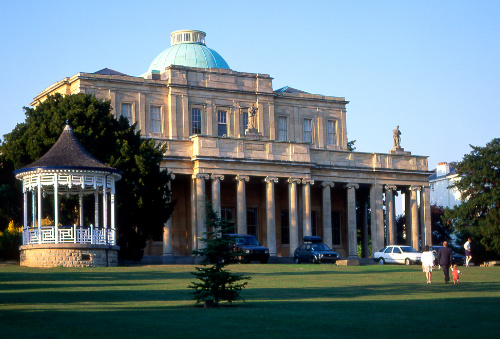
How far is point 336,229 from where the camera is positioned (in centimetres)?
6694

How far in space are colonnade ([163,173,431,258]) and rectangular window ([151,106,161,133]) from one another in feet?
18.5

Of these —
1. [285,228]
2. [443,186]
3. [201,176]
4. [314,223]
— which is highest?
[443,186]

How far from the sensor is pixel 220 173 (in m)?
56.3

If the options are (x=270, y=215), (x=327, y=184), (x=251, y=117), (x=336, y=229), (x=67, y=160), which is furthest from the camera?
(x=336, y=229)

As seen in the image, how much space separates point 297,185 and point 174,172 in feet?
32.6

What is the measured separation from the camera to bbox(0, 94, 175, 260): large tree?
43.9 m

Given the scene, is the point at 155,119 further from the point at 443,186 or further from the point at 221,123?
the point at 443,186

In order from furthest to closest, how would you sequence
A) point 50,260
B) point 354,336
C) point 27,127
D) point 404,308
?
point 27,127, point 50,260, point 404,308, point 354,336

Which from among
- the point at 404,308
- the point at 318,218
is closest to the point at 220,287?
the point at 404,308

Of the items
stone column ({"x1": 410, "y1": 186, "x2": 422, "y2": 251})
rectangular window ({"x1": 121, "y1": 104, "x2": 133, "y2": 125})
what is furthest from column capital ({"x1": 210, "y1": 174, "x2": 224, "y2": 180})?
stone column ({"x1": 410, "y1": 186, "x2": 422, "y2": 251})

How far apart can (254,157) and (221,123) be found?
21.5 ft

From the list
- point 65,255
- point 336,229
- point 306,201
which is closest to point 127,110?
point 306,201

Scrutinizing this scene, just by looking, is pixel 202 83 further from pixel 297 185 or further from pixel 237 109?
pixel 297 185

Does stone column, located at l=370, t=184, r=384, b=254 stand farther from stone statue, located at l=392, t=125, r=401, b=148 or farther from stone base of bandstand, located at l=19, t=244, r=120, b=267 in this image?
stone base of bandstand, located at l=19, t=244, r=120, b=267
